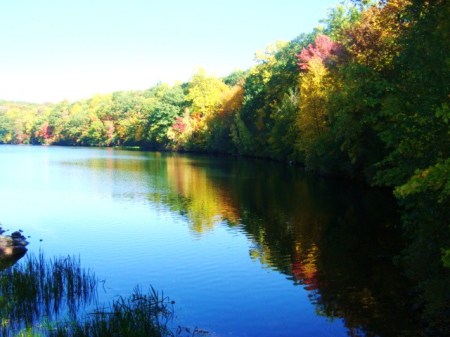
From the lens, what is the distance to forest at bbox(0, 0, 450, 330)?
11375 millimetres

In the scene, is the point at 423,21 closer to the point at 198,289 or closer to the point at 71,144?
the point at 198,289

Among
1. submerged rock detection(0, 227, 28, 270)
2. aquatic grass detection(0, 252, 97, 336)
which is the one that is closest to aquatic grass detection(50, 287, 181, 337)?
aquatic grass detection(0, 252, 97, 336)

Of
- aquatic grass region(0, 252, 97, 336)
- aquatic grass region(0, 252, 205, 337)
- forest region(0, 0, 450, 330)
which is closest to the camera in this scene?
aquatic grass region(0, 252, 205, 337)

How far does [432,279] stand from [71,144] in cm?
16092

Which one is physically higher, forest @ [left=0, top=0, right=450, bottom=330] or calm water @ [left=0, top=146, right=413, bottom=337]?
forest @ [left=0, top=0, right=450, bottom=330]

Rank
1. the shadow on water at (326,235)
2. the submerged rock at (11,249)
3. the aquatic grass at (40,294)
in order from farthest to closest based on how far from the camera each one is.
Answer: the submerged rock at (11,249), the shadow on water at (326,235), the aquatic grass at (40,294)

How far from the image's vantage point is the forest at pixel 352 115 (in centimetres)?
1138

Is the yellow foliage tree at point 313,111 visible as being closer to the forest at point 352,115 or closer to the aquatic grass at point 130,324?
the forest at point 352,115

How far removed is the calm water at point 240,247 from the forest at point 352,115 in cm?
186

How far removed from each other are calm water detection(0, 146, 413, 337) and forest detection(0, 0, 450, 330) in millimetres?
1860

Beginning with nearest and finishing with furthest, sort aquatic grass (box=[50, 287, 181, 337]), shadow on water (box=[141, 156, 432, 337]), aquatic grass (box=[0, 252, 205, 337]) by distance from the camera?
aquatic grass (box=[50, 287, 181, 337]) → aquatic grass (box=[0, 252, 205, 337]) → shadow on water (box=[141, 156, 432, 337])

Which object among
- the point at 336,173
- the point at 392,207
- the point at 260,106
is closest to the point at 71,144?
the point at 260,106

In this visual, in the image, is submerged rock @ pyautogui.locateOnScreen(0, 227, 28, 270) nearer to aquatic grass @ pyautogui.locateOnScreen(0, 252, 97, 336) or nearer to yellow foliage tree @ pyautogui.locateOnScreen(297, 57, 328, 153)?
aquatic grass @ pyautogui.locateOnScreen(0, 252, 97, 336)

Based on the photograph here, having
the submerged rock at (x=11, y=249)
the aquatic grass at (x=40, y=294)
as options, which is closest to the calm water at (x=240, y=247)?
the submerged rock at (x=11, y=249)
